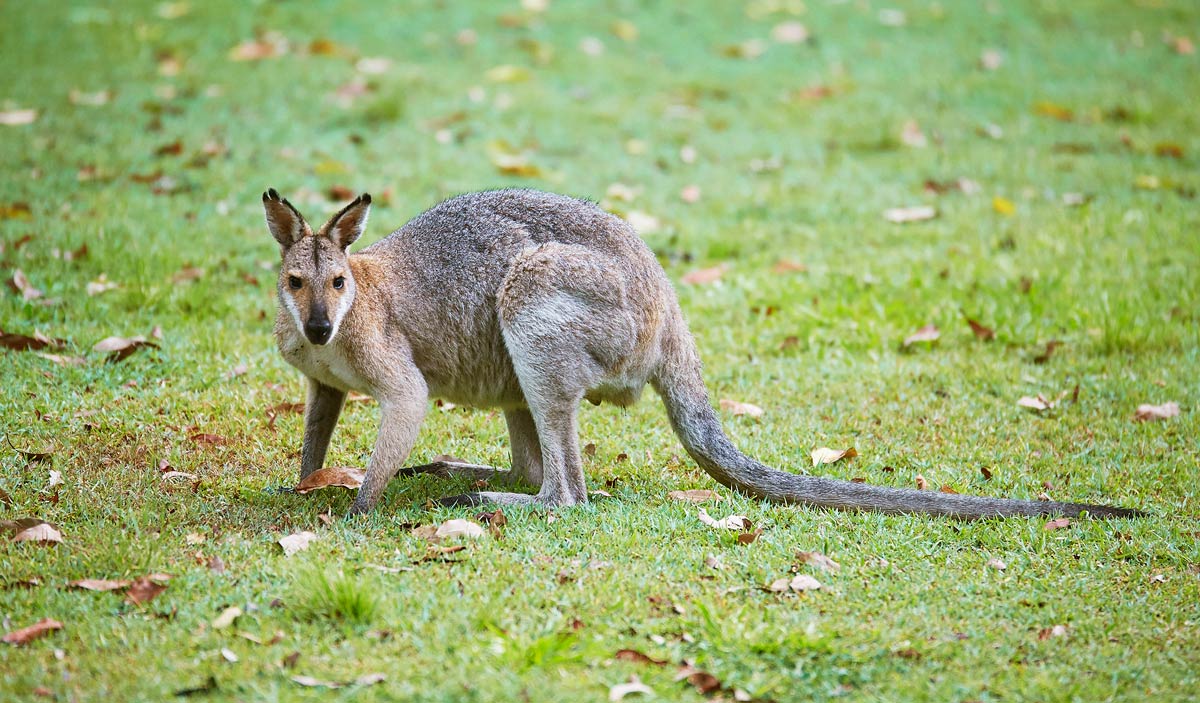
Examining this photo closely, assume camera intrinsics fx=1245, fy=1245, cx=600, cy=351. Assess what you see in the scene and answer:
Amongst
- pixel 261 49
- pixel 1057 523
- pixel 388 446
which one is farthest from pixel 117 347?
pixel 261 49

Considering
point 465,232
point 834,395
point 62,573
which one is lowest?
point 834,395

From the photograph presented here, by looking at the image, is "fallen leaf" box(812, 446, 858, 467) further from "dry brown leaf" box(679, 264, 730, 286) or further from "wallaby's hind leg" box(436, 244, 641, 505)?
"dry brown leaf" box(679, 264, 730, 286)

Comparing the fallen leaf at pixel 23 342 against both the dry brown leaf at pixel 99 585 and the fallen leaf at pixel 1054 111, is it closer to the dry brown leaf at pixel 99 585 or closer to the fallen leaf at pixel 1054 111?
the dry brown leaf at pixel 99 585

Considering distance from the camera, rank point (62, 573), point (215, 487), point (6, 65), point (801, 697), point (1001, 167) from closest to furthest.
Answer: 1. point (801, 697)
2. point (62, 573)
3. point (215, 487)
4. point (1001, 167)
5. point (6, 65)

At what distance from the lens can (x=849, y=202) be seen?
27.3ft

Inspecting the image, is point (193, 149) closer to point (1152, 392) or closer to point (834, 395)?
point (834, 395)

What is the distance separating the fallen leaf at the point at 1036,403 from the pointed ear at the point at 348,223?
124 inches

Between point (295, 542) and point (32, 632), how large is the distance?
0.88 m

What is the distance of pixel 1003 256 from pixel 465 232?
3.90 m

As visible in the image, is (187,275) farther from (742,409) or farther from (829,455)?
(829,455)

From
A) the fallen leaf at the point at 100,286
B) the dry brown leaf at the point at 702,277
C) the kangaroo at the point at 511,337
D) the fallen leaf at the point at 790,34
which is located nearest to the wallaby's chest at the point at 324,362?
the kangaroo at the point at 511,337

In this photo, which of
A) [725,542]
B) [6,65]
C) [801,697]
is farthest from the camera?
[6,65]

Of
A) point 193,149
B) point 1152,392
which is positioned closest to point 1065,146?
point 1152,392

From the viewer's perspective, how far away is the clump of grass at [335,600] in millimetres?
3590
